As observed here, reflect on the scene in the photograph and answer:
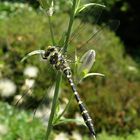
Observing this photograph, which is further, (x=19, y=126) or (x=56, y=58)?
(x=19, y=126)

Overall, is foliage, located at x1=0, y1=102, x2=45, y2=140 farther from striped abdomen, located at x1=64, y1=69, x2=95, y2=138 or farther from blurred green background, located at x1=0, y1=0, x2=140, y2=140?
striped abdomen, located at x1=64, y1=69, x2=95, y2=138

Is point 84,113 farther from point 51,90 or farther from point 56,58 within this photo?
point 51,90

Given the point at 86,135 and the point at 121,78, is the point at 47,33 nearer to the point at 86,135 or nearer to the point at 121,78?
the point at 121,78

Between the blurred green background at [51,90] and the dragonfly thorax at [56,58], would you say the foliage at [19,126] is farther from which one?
the dragonfly thorax at [56,58]

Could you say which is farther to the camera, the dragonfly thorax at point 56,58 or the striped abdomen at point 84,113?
the dragonfly thorax at point 56,58

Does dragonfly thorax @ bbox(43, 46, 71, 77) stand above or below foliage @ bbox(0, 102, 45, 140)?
above

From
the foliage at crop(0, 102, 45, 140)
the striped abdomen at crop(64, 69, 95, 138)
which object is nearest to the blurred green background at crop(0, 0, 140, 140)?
the foliage at crop(0, 102, 45, 140)

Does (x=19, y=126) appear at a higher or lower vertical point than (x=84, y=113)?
lower

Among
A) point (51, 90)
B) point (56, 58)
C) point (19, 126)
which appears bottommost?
point (19, 126)

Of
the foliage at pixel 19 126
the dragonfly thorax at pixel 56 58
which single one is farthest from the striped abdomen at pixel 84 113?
the foliage at pixel 19 126

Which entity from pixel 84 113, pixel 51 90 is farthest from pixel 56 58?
pixel 51 90

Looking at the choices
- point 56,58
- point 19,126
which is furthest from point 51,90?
point 56,58

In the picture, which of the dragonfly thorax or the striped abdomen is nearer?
the striped abdomen
